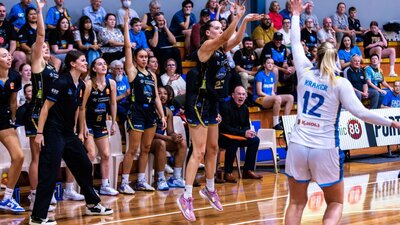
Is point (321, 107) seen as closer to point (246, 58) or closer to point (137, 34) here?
point (137, 34)

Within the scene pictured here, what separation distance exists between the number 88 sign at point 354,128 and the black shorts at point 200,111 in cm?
610

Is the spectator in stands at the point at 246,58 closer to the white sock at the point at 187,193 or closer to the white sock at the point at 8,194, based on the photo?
the white sock at the point at 187,193

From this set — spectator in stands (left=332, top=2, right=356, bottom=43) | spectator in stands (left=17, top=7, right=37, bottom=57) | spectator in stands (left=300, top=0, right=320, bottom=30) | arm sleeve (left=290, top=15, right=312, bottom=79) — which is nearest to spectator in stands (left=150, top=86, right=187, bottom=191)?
spectator in stands (left=17, top=7, right=37, bottom=57)

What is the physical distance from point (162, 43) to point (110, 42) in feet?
4.84

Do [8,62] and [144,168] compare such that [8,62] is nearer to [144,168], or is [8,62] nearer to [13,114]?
[13,114]

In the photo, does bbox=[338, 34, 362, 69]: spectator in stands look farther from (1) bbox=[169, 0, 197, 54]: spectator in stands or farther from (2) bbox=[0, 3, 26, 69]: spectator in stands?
(2) bbox=[0, 3, 26, 69]: spectator in stands

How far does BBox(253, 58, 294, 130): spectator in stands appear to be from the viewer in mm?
14180

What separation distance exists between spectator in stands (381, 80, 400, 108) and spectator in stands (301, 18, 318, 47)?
2.03 meters

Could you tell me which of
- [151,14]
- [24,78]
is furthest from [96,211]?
[151,14]

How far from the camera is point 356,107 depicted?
5652 mm

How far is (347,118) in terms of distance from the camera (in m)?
14.0

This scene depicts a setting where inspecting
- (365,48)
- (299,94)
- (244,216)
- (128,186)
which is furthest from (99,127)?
(365,48)

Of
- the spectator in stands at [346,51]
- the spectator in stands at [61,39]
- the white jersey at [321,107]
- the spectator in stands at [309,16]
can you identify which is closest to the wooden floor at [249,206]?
the white jersey at [321,107]

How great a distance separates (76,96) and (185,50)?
23.9 ft
